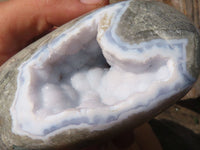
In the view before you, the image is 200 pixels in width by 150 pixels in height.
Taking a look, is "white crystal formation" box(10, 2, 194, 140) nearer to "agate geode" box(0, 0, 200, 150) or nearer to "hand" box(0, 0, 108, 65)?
"agate geode" box(0, 0, 200, 150)

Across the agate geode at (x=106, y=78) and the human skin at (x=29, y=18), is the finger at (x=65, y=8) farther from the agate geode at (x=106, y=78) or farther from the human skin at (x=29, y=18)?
the agate geode at (x=106, y=78)

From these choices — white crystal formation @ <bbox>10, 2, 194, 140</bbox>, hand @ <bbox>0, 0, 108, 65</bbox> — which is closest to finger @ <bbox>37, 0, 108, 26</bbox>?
hand @ <bbox>0, 0, 108, 65</bbox>

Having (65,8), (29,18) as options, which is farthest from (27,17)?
(65,8)

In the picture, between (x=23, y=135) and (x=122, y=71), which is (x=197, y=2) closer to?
(x=122, y=71)

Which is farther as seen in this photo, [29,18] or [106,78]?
[29,18]

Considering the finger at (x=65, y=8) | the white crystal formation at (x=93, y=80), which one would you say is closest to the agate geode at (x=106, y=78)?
the white crystal formation at (x=93, y=80)

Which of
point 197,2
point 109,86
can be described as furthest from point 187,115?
point 109,86

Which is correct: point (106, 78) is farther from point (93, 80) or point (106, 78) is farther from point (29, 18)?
point (29, 18)
